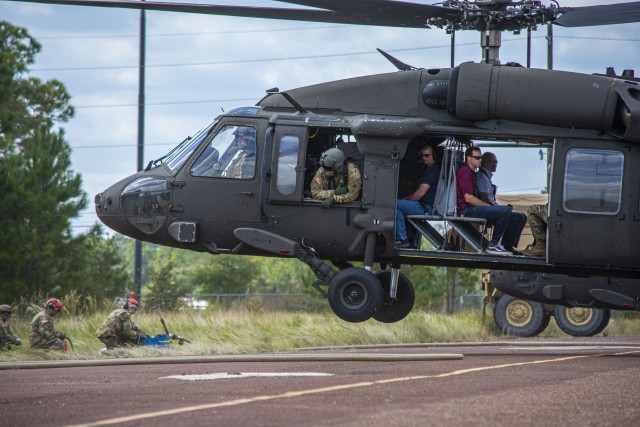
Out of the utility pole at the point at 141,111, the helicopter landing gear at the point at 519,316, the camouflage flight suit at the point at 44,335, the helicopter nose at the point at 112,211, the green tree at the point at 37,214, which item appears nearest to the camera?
the helicopter nose at the point at 112,211

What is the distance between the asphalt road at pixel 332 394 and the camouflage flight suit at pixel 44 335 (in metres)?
5.46

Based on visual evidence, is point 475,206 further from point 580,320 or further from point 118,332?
point 580,320

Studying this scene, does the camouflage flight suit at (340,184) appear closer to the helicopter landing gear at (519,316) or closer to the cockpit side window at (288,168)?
the cockpit side window at (288,168)

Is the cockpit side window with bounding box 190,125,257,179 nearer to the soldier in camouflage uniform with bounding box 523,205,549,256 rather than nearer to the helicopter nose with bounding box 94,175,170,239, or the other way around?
the helicopter nose with bounding box 94,175,170,239

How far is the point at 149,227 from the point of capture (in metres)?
15.5

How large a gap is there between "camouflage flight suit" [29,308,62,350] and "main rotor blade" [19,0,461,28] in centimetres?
717

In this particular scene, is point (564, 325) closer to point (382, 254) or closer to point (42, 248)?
point (382, 254)

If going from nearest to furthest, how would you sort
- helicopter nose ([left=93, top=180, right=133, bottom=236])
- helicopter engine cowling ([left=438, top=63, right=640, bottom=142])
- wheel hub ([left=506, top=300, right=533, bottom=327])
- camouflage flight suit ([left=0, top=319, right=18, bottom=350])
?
helicopter engine cowling ([left=438, top=63, right=640, bottom=142]) < helicopter nose ([left=93, top=180, right=133, bottom=236]) < camouflage flight suit ([left=0, top=319, right=18, bottom=350]) < wheel hub ([left=506, top=300, right=533, bottom=327])

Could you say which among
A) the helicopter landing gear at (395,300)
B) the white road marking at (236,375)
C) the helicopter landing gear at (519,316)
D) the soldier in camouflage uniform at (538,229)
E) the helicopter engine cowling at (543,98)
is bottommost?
the helicopter landing gear at (519,316)

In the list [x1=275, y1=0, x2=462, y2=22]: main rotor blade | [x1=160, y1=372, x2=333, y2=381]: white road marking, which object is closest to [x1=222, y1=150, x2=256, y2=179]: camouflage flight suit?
[x1=275, y1=0, x2=462, y2=22]: main rotor blade

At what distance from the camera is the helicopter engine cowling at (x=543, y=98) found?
14.5 m

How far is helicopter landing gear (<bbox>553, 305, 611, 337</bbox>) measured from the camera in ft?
80.3

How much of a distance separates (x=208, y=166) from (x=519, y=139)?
14.2ft

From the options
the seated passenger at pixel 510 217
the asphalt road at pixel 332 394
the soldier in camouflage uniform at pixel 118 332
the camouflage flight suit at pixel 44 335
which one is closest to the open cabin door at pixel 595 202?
the seated passenger at pixel 510 217
